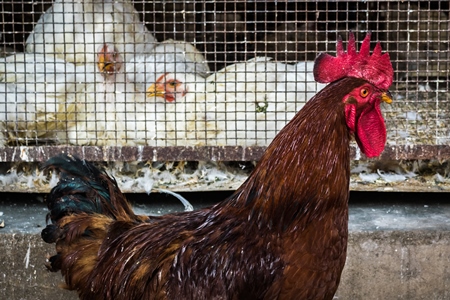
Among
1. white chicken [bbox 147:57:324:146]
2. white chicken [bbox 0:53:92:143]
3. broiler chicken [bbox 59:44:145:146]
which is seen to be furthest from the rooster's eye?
white chicken [bbox 0:53:92:143]

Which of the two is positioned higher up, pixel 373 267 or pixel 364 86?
pixel 364 86

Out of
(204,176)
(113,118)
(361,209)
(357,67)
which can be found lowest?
(361,209)

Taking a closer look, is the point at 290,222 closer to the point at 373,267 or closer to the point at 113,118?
the point at 373,267

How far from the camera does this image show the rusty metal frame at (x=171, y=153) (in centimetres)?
464

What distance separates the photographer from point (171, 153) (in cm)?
471

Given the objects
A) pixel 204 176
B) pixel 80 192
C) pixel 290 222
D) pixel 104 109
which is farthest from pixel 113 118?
pixel 290 222

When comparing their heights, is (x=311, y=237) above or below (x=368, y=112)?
below

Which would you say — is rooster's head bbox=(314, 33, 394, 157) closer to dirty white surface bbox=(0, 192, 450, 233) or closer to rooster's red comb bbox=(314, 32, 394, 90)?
rooster's red comb bbox=(314, 32, 394, 90)

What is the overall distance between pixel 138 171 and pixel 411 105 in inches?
106

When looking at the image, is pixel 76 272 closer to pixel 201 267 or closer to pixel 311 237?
pixel 201 267

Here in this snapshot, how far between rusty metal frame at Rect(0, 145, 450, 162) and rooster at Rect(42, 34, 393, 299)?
4.82ft

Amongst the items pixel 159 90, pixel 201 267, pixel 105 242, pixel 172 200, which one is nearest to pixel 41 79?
pixel 159 90

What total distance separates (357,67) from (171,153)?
1860mm

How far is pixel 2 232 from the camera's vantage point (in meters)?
4.38
